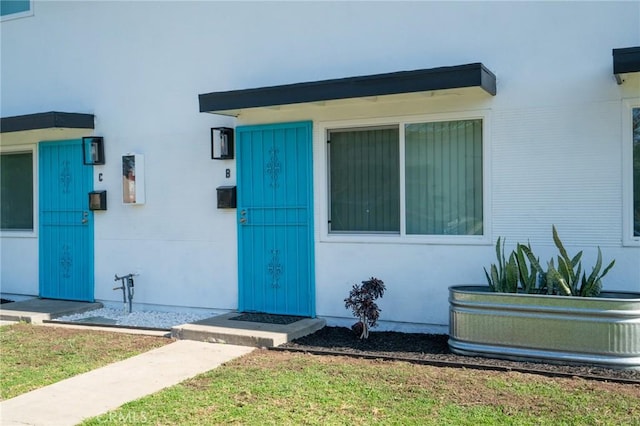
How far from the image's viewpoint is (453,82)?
6.50m

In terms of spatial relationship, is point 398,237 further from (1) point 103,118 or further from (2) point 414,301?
(1) point 103,118

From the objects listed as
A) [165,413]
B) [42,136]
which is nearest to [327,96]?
[165,413]

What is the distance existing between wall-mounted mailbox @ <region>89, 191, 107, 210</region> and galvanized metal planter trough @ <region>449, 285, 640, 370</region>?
5548mm

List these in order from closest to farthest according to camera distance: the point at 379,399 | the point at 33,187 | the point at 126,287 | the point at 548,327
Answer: the point at 379,399 < the point at 548,327 < the point at 126,287 < the point at 33,187

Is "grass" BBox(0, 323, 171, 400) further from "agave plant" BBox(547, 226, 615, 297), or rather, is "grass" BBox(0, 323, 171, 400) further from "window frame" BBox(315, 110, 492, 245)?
"agave plant" BBox(547, 226, 615, 297)

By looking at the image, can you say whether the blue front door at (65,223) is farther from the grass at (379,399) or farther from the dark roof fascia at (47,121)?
the grass at (379,399)

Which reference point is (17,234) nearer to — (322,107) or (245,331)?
(245,331)

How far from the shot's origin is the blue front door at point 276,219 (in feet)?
26.6

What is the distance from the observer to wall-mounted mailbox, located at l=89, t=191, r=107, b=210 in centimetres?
955

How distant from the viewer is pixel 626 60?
5855 mm

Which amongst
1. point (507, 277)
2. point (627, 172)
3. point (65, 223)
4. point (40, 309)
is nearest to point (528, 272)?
point (507, 277)

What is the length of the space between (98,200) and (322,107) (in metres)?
3.83

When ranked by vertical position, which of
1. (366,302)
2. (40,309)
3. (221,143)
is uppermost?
(221,143)

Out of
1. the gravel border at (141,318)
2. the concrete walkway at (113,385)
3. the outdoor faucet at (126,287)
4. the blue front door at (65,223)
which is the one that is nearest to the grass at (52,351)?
the concrete walkway at (113,385)
